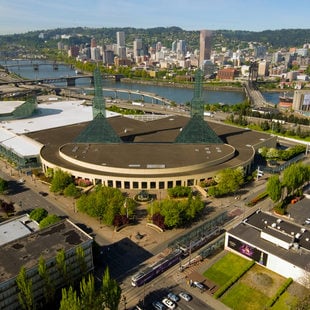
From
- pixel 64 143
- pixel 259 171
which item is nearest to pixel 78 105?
pixel 64 143

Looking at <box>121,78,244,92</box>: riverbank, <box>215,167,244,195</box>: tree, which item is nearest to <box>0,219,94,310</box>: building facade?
<box>215,167,244,195</box>: tree

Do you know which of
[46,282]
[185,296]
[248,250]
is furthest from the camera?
[248,250]

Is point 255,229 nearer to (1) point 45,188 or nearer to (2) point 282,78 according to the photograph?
(1) point 45,188

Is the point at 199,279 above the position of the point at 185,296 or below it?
below

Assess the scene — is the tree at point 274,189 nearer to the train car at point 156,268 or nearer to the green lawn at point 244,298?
the green lawn at point 244,298

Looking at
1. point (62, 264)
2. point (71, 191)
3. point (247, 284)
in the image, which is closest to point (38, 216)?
point (71, 191)

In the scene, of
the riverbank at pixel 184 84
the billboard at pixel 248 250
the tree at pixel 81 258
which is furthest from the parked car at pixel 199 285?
the riverbank at pixel 184 84

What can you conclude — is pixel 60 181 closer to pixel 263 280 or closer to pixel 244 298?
pixel 244 298
